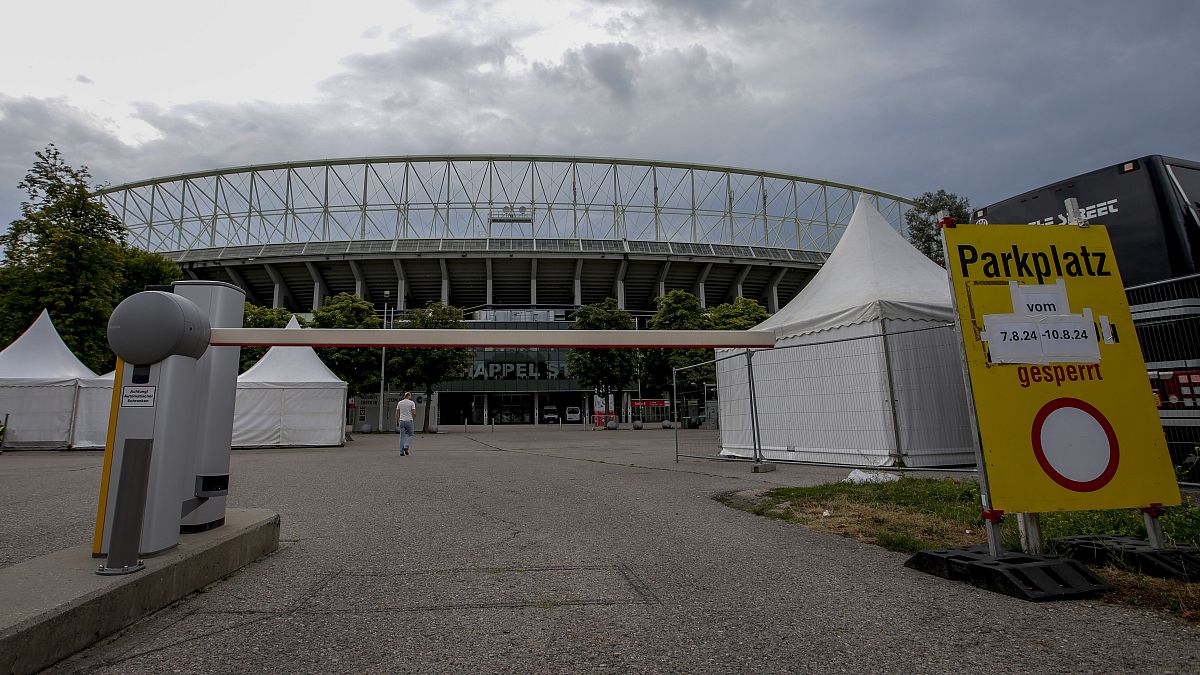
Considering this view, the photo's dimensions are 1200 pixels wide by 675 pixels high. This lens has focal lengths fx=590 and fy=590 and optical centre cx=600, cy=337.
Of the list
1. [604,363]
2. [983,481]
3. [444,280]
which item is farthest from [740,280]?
[983,481]

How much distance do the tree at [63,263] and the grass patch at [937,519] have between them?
25920 mm

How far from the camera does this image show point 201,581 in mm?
3197

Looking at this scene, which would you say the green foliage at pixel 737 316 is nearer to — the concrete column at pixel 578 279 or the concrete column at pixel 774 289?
the concrete column at pixel 578 279

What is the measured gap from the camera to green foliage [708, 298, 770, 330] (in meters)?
44.1

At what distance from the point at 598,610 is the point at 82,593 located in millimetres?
2141

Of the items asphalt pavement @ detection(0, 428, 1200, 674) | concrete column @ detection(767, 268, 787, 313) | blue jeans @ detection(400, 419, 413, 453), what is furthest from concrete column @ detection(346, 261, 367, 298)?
asphalt pavement @ detection(0, 428, 1200, 674)

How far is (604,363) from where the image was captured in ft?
130

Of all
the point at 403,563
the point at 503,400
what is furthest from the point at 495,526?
the point at 503,400

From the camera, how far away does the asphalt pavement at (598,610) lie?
223 cm

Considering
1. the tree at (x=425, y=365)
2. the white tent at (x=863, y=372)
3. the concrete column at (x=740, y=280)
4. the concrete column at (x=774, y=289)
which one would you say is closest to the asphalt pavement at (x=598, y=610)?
the white tent at (x=863, y=372)

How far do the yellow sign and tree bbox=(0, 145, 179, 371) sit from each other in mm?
27977

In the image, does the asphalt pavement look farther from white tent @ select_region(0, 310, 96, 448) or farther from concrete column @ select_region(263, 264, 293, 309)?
concrete column @ select_region(263, 264, 293, 309)

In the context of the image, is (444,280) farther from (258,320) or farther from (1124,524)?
(1124,524)

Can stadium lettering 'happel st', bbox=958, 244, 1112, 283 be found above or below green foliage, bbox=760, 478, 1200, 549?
above
